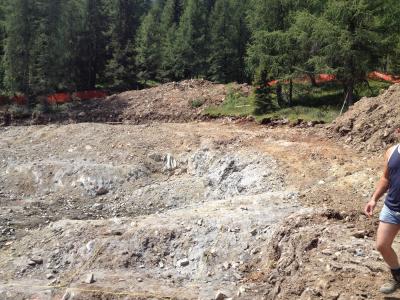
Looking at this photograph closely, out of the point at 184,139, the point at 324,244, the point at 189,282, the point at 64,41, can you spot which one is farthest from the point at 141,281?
the point at 64,41

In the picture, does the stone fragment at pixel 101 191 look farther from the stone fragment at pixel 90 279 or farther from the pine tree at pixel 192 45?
the pine tree at pixel 192 45

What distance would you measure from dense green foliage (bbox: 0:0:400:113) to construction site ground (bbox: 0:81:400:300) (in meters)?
5.64

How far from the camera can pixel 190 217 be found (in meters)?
12.4

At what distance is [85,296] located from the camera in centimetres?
952

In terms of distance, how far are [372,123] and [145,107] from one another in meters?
16.9

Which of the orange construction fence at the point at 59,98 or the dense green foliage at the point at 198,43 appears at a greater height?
the dense green foliage at the point at 198,43

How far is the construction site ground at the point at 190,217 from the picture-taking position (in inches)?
358

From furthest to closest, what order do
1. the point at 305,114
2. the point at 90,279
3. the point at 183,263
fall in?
the point at 305,114, the point at 183,263, the point at 90,279

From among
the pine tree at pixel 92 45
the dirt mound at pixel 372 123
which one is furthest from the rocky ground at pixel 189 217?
the pine tree at pixel 92 45

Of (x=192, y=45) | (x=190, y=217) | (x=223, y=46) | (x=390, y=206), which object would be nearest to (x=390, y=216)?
(x=390, y=206)

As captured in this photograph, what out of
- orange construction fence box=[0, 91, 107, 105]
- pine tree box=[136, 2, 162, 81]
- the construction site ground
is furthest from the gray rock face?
pine tree box=[136, 2, 162, 81]

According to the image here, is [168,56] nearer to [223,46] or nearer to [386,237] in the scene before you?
[223,46]

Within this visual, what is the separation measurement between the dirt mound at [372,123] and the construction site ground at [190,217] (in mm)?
544

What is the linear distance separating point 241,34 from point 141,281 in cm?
3991
